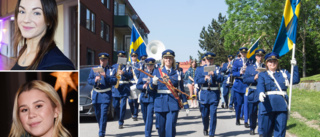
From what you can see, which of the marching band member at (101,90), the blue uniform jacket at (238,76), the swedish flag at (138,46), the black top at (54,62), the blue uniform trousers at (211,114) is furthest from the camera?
the swedish flag at (138,46)

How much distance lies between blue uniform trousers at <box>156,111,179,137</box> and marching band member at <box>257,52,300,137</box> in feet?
5.38

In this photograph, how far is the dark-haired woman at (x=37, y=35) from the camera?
255cm

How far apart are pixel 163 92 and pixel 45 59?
17.6 feet

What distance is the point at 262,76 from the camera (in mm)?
7633

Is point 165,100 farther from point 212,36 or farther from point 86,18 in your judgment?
point 212,36

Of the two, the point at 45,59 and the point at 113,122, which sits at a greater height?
the point at 45,59

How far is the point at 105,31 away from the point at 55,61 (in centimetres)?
3238

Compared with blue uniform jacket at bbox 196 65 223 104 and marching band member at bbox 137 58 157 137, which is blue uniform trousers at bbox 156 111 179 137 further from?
blue uniform jacket at bbox 196 65 223 104

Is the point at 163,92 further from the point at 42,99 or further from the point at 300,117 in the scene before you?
the point at 300,117

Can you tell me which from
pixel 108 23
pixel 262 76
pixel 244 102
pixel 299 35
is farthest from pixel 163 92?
pixel 299 35

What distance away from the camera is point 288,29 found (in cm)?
869

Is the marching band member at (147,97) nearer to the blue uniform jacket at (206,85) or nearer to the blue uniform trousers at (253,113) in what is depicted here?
the blue uniform jacket at (206,85)

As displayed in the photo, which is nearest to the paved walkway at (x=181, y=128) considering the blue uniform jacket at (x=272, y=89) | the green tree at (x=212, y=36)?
the blue uniform jacket at (x=272, y=89)

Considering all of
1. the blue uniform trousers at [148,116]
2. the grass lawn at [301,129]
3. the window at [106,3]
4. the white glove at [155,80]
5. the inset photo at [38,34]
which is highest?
the window at [106,3]
